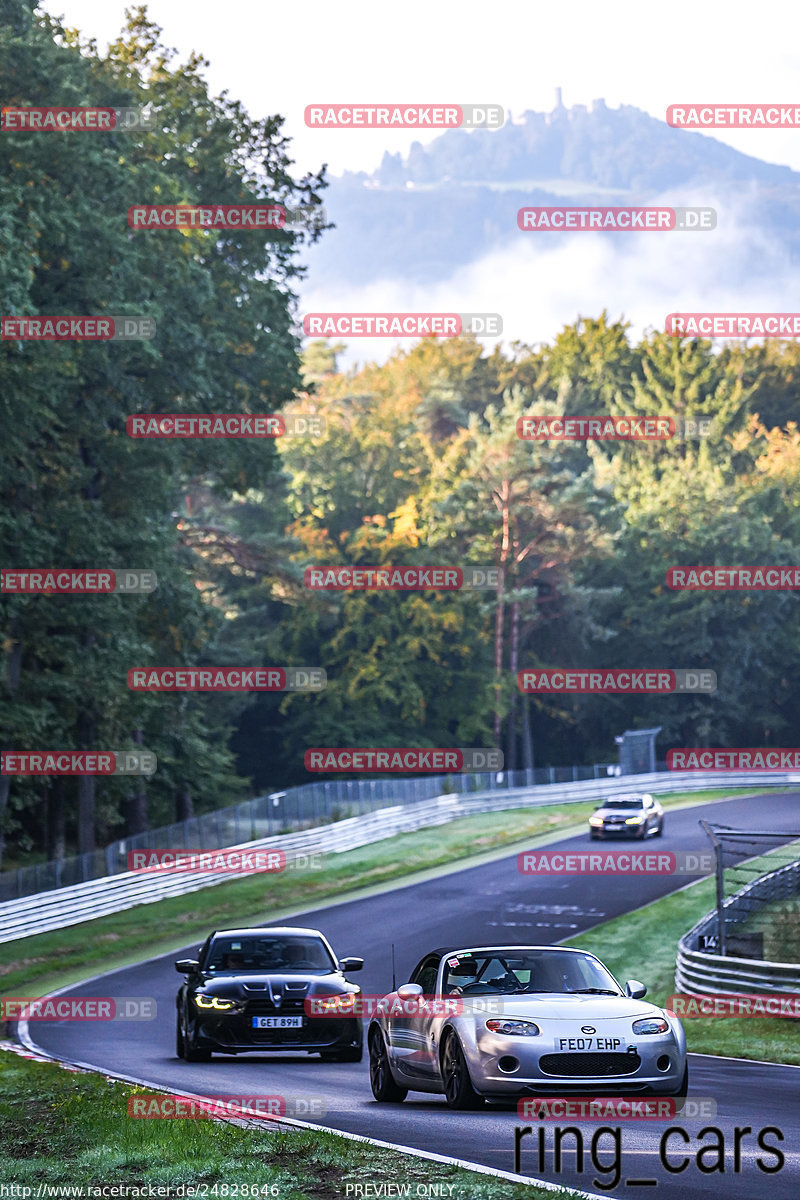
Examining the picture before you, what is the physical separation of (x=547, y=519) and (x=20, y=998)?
5267cm

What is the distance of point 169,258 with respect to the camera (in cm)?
4044

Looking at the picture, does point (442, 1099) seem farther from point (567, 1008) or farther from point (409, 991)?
point (567, 1008)

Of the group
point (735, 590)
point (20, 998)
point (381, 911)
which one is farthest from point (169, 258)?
point (735, 590)

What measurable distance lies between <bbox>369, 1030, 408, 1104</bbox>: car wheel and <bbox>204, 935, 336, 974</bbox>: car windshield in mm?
3698

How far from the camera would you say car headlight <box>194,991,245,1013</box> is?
53.6 feet

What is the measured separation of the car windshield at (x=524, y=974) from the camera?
12.1m

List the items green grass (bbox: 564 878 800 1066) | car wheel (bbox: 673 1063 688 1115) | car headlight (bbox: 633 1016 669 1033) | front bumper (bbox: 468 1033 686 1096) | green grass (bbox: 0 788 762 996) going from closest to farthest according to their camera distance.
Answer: front bumper (bbox: 468 1033 686 1096), car headlight (bbox: 633 1016 669 1033), car wheel (bbox: 673 1063 688 1115), green grass (bbox: 564 878 800 1066), green grass (bbox: 0 788 762 996)

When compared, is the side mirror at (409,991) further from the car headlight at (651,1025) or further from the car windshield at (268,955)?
the car windshield at (268,955)

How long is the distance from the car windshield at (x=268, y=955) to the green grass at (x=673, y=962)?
5.03 m

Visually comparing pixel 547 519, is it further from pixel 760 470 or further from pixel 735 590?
pixel 760 470

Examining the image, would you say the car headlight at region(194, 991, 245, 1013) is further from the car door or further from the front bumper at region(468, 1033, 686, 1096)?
the front bumper at region(468, 1033, 686, 1096)

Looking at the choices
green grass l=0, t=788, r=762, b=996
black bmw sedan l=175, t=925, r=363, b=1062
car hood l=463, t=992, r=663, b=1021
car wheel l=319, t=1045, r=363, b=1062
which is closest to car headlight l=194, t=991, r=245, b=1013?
black bmw sedan l=175, t=925, r=363, b=1062

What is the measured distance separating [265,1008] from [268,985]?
0.24m

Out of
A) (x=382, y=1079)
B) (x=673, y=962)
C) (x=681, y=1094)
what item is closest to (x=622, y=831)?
(x=673, y=962)
